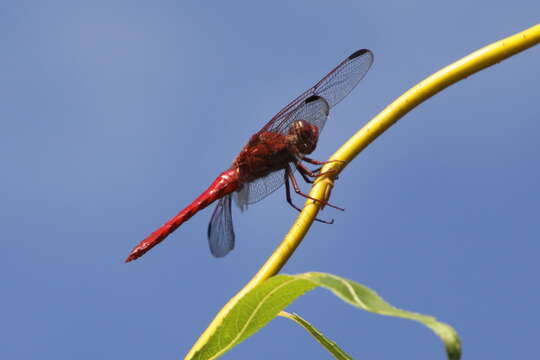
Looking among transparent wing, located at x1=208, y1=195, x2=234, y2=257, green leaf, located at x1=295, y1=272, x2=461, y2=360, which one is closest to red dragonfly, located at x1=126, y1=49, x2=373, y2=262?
transparent wing, located at x1=208, y1=195, x2=234, y2=257

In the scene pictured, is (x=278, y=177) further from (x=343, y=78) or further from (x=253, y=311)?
(x=253, y=311)

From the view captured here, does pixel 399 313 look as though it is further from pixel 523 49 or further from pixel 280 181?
pixel 280 181

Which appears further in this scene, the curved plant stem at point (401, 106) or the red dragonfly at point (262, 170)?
the red dragonfly at point (262, 170)

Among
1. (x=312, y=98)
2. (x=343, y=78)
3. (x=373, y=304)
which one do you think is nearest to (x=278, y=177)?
(x=312, y=98)

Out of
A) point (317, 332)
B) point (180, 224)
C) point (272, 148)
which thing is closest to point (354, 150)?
point (317, 332)

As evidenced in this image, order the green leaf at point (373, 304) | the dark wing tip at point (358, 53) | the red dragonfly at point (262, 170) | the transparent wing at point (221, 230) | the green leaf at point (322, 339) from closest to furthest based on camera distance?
the green leaf at point (373, 304), the green leaf at point (322, 339), the red dragonfly at point (262, 170), the transparent wing at point (221, 230), the dark wing tip at point (358, 53)

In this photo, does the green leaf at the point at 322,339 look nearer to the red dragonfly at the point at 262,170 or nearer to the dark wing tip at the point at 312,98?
the red dragonfly at the point at 262,170

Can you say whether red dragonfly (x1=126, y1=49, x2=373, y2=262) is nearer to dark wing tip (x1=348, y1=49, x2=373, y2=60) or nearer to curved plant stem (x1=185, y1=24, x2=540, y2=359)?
dark wing tip (x1=348, y1=49, x2=373, y2=60)

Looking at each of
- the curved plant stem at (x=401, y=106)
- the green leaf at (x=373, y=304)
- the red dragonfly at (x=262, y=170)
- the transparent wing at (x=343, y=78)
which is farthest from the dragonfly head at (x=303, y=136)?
the green leaf at (x=373, y=304)
